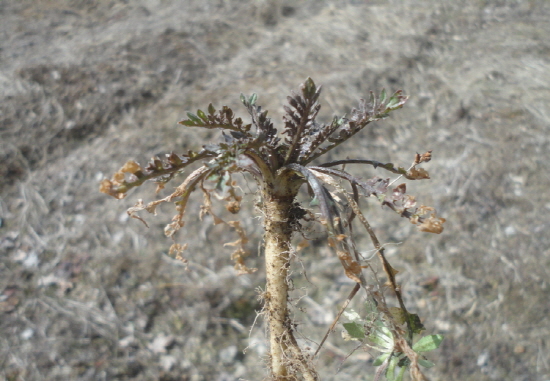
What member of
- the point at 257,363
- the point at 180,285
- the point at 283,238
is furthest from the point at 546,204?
the point at 283,238

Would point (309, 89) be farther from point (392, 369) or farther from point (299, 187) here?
point (392, 369)

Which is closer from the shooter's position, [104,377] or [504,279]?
[104,377]

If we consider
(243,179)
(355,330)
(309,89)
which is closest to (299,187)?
(309,89)

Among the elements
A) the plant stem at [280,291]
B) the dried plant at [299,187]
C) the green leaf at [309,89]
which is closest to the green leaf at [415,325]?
the dried plant at [299,187]

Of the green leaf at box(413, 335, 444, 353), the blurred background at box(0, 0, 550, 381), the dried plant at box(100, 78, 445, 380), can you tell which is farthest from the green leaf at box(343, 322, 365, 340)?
the blurred background at box(0, 0, 550, 381)

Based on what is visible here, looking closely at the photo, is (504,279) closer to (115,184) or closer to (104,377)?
(104,377)
